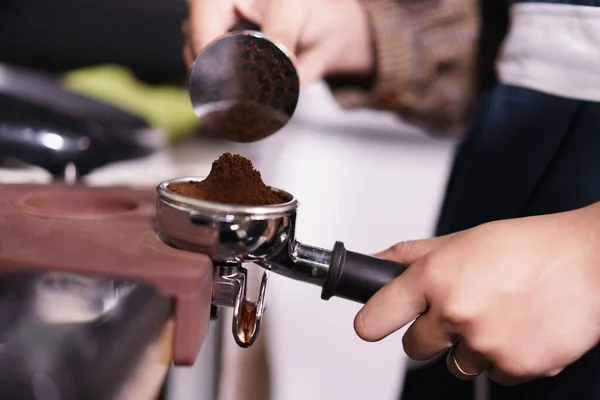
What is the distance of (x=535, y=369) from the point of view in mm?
358

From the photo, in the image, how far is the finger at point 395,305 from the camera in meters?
0.37

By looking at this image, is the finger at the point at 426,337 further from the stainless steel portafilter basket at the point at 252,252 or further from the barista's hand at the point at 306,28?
the barista's hand at the point at 306,28

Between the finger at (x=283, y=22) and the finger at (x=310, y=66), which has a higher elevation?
the finger at (x=283, y=22)

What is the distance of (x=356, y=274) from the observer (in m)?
0.38

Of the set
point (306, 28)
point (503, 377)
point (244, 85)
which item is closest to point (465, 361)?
point (503, 377)

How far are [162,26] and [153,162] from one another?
0.47 meters

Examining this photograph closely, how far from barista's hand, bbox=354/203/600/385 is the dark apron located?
85mm

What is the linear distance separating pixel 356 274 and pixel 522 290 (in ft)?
0.31

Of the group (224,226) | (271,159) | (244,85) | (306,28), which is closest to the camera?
(224,226)

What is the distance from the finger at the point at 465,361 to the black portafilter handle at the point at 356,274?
6cm

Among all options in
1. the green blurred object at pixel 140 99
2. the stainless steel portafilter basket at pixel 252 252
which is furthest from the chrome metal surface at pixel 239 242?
the green blurred object at pixel 140 99

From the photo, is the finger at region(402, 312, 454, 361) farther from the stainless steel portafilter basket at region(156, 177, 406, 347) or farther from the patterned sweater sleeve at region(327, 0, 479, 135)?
the patterned sweater sleeve at region(327, 0, 479, 135)

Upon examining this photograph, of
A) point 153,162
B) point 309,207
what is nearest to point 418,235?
point 309,207

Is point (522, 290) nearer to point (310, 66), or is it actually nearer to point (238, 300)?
point (238, 300)
